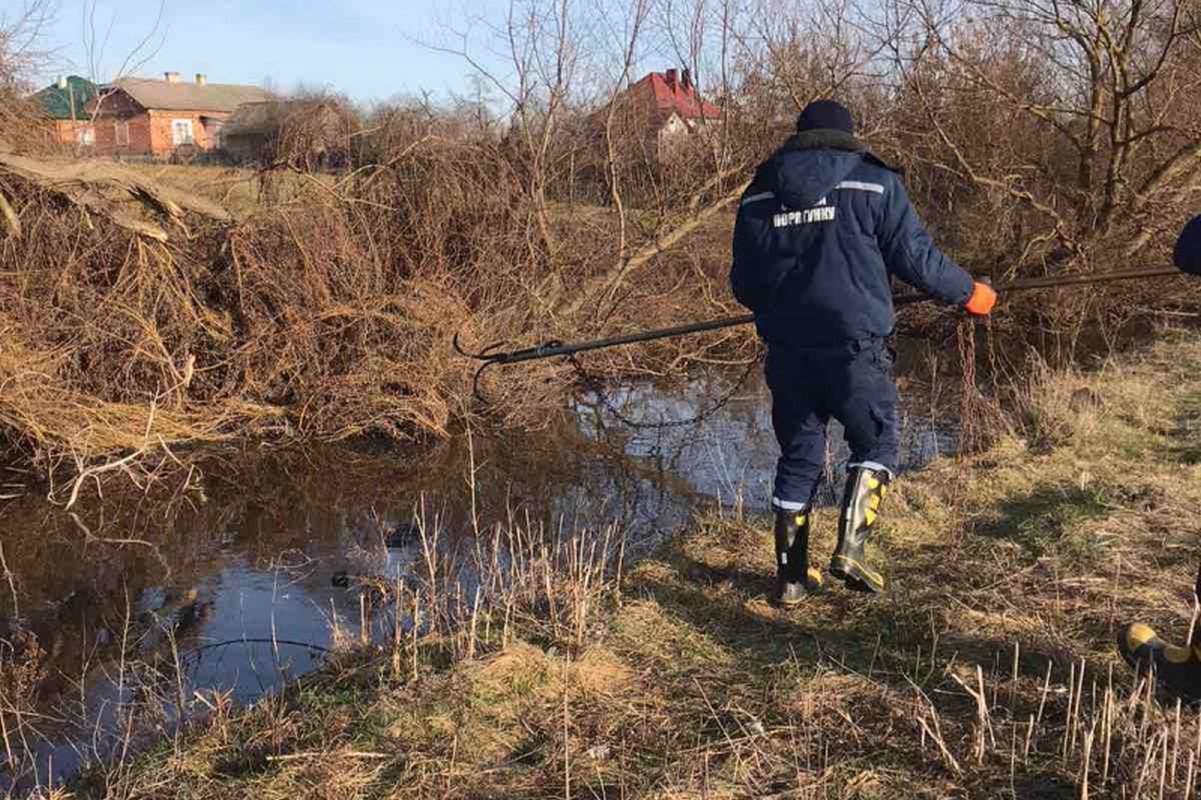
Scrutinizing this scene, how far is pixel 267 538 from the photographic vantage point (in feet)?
20.8

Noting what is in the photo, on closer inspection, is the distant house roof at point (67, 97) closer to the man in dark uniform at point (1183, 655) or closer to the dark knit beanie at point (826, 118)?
the dark knit beanie at point (826, 118)

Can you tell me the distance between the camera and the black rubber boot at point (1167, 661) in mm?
2789

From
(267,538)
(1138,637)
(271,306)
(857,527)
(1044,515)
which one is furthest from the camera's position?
(271,306)

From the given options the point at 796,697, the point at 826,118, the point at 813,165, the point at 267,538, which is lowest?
the point at 267,538

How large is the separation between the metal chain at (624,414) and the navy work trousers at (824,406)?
17.2 ft

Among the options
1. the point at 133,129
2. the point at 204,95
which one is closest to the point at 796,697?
the point at 133,129

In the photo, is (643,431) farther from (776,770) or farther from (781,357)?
(776,770)

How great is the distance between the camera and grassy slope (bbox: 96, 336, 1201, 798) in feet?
8.63

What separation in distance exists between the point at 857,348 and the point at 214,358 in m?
6.13

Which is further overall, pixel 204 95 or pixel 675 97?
pixel 204 95

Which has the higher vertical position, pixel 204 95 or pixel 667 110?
pixel 204 95

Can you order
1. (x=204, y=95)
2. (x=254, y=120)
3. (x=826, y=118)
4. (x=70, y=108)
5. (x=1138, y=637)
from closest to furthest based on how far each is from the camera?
(x=1138, y=637) → (x=826, y=118) → (x=70, y=108) → (x=254, y=120) → (x=204, y=95)

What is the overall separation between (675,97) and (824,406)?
829 cm

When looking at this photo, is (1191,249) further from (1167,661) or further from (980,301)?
(1167,661)
